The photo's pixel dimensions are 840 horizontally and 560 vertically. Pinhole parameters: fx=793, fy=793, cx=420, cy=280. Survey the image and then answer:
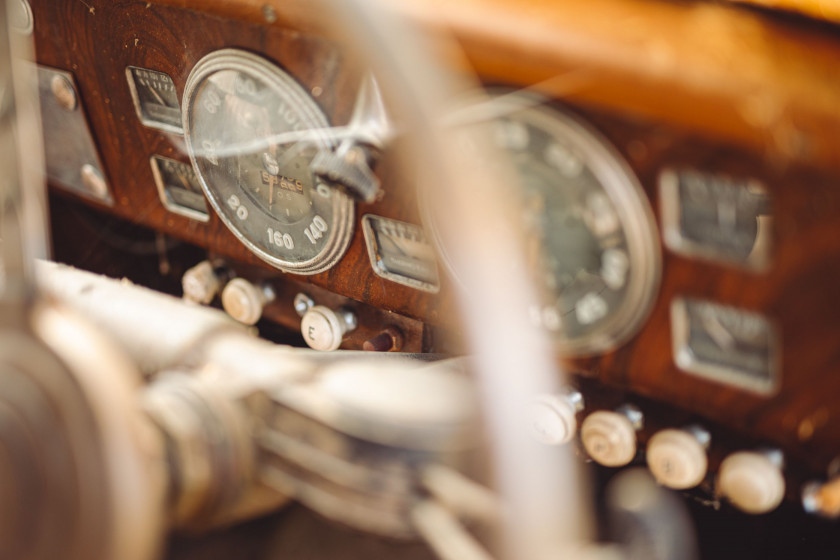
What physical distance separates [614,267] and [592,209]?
84mm

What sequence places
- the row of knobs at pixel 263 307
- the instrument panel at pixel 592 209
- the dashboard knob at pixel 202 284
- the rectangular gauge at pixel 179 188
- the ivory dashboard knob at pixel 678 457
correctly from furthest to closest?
the dashboard knob at pixel 202 284 → the rectangular gauge at pixel 179 188 → the row of knobs at pixel 263 307 → the ivory dashboard knob at pixel 678 457 → the instrument panel at pixel 592 209

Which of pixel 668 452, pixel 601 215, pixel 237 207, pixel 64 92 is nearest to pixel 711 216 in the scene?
pixel 601 215

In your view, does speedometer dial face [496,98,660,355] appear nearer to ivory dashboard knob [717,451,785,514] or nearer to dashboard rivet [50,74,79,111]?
ivory dashboard knob [717,451,785,514]

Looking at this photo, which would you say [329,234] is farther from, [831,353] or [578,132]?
[831,353]

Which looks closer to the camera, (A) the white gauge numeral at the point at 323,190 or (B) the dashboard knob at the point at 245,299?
(A) the white gauge numeral at the point at 323,190

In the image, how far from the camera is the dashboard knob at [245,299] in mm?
1643

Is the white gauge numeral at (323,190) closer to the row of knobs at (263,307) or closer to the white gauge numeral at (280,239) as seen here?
the white gauge numeral at (280,239)

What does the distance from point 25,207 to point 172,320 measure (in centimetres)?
25

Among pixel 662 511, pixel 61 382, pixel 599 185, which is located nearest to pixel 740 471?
pixel 662 511

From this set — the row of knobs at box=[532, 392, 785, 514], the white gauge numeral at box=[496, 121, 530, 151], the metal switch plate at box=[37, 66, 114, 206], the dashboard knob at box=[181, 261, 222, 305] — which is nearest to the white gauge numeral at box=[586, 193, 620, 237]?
the white gauge numeral at box=[496, 121, 530, 151]

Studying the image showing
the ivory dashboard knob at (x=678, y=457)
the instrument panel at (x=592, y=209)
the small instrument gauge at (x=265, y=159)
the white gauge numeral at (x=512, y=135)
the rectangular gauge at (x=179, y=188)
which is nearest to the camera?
the instrument panel at (x=592, y=209)

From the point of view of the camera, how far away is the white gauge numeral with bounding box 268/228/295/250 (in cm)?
146

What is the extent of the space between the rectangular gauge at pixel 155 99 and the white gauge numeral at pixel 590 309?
86cm

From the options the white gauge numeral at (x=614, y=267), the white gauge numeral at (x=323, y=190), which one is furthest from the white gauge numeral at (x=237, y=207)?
the white gauge numeral at (x=614, y=267)
